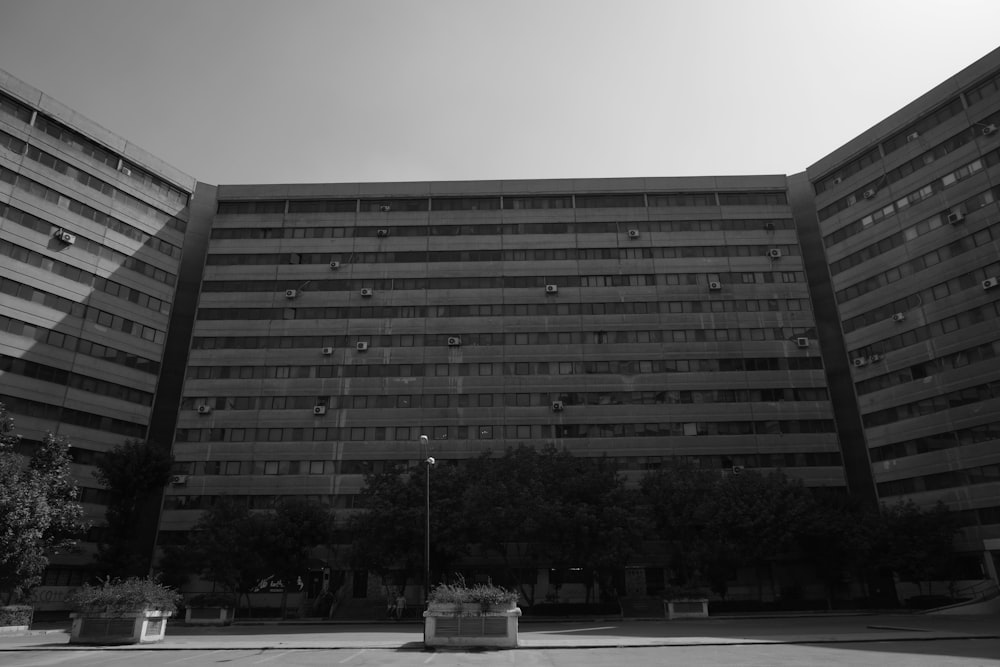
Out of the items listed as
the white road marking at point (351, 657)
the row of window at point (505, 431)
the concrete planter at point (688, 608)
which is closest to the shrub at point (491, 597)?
the white road marking at point (351, 657)

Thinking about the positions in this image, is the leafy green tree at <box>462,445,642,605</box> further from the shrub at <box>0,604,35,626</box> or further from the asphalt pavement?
the shrub at <box>0,604,35,626</box>

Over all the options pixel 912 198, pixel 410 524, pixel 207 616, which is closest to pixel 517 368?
pixel 410 524

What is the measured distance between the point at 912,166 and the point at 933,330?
Result: 1479 cm

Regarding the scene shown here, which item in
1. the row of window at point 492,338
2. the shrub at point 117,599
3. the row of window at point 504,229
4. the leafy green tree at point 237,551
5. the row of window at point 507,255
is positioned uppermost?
the row of window at point 504,229

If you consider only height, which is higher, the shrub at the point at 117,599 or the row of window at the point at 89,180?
the row of window at the point at 89,180

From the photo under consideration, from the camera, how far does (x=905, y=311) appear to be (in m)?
51.0

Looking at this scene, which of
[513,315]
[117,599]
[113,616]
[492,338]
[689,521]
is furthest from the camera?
[513,315]

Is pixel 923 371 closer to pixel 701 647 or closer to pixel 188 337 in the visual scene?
pixel 701 647

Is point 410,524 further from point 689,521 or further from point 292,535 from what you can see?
point 689,521

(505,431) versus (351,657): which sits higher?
(505,431)

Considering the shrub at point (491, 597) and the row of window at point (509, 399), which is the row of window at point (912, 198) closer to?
the row of window at point (509, 399)

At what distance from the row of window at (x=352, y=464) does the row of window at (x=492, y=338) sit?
424 inches

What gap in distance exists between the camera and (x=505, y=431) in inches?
2153

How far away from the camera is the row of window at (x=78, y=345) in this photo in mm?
47938
